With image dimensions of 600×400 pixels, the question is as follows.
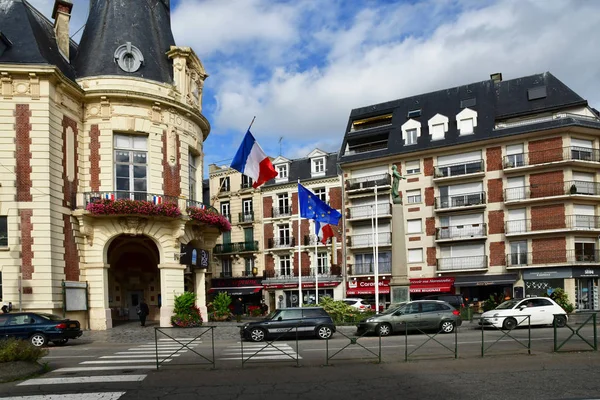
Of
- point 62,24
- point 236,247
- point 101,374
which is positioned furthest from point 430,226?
point 101,374

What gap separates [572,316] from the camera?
54.2ft

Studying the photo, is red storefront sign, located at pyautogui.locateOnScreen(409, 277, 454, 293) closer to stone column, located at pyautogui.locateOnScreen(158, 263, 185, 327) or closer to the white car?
the white car

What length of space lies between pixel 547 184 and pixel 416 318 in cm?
2210

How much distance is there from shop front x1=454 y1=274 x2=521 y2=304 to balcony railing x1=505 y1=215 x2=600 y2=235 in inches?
127

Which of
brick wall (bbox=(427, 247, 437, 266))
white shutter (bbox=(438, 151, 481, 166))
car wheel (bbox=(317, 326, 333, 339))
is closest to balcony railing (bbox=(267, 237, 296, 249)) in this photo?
brick wall (bbox=(427, 247, 437, 266))

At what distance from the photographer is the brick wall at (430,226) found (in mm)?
43219

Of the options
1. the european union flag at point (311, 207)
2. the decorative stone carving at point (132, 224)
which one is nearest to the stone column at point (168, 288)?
the decorative stone carving at point (132, 224)

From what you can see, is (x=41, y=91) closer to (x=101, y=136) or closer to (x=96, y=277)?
(x=101, y=136)

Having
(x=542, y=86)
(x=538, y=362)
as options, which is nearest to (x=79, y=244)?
(x=538, y=362)

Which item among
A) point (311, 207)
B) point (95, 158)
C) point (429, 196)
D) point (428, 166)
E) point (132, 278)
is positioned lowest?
point (132, 278)

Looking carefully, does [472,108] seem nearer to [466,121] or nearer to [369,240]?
[466,121]

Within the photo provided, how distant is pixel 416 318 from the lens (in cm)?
2156

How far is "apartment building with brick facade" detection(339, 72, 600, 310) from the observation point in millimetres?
38438

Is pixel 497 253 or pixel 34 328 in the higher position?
pixel 497 253
